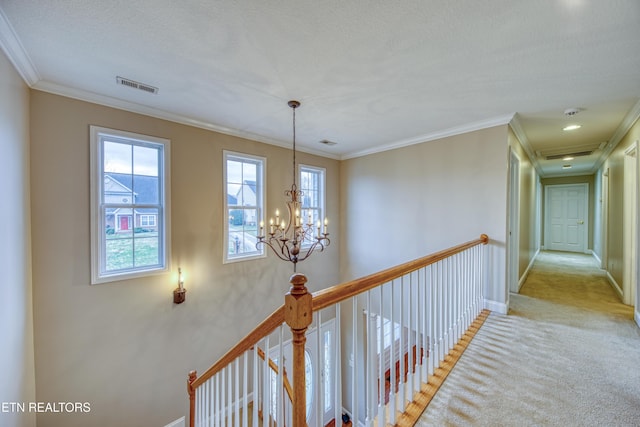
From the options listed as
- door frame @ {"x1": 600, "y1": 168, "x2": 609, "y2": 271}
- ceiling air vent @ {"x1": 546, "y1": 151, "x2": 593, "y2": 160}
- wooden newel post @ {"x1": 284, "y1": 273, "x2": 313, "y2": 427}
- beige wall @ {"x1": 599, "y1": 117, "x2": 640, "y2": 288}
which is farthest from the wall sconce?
door frame @ {"x1": 600, "y1": 168, "x2": 609, "y2": 271}

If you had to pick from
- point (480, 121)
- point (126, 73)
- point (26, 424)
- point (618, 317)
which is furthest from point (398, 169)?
point (26, 424)

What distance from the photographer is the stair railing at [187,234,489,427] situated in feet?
3.27

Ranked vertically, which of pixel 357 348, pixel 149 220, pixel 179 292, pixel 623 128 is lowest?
pixel 179 292

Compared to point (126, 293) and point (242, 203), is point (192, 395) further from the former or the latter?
point (242, 203)

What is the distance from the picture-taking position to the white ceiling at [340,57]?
1474mm

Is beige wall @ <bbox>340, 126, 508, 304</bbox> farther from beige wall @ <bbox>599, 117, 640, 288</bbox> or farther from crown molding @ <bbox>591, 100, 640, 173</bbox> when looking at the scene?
beige wall @ <bbox>599, 117, 640, 288</bbox>

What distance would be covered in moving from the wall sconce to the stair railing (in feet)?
3.45

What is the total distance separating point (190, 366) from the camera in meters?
3.13

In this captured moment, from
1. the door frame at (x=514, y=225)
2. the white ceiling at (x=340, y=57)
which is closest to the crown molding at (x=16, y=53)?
the white ceiling at (x=340, y=57)

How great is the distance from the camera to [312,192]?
16.0ft

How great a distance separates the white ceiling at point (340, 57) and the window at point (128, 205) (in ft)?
1.43

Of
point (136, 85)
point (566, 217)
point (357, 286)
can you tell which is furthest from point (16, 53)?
point (566, 217)

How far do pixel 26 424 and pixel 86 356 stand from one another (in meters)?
0.54

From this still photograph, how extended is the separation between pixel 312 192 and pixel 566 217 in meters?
8.01
